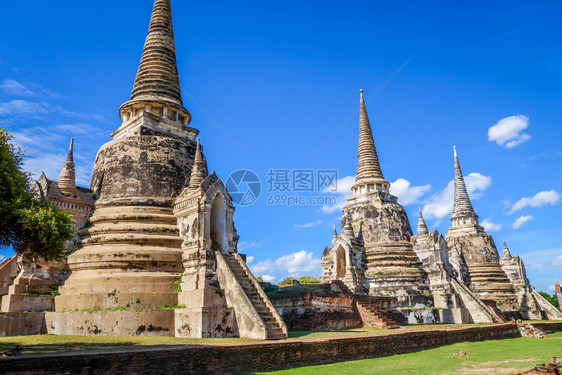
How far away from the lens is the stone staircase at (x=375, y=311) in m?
21.0

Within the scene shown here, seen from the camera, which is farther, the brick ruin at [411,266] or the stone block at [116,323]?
the brick ruin at [411,266]

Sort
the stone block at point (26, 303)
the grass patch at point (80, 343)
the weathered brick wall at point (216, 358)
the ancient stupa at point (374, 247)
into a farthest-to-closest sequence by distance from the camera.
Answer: the ancient stupa at point (374, 247) < the stone block at point (26, 303) < the grass patch at point (80, 343) < the weathered brick wall at point (216, 358)

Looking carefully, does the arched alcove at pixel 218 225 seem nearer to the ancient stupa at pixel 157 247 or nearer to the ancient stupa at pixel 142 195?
the ancient stupa at pixel 157 247

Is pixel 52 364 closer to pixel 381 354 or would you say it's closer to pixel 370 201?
pixel 381 354

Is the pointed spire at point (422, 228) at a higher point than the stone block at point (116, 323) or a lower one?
higher

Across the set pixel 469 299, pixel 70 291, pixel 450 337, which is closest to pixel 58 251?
pixel 70 291

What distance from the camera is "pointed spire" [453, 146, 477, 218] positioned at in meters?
43.1

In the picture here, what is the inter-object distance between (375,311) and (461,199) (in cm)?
2631

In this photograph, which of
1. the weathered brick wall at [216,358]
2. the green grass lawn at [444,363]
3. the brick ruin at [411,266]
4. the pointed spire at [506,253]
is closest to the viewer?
the weathered brick wall at [216,358]

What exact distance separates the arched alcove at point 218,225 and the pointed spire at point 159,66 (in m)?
5.68

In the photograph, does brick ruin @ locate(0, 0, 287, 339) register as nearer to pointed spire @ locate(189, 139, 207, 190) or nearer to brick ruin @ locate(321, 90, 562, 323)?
pointed spire @ locate(189, 139, 207, 190)

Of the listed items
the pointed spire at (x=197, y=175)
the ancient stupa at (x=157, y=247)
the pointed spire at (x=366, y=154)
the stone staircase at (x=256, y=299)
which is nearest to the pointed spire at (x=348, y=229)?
the pointed spire at (x=366, y=154)

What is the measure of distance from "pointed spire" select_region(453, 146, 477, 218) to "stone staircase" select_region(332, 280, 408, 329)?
21.7m

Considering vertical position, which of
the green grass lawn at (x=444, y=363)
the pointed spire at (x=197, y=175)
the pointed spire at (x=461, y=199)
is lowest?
the green grass lawn at (x=444, y=363)
